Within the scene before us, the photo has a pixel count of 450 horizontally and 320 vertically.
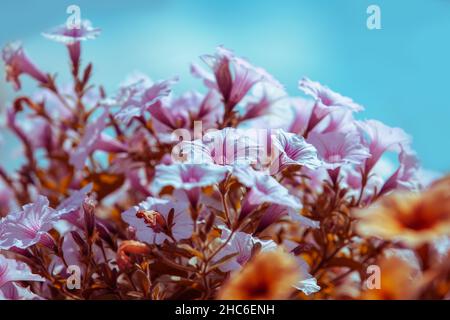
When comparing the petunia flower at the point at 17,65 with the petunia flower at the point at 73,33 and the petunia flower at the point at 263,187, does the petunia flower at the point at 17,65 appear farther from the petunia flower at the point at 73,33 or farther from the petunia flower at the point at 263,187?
the petunia flower at the point at 263,187

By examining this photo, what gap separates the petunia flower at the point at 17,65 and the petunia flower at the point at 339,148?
19.8 inches

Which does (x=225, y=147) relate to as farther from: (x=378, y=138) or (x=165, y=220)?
(x=378, y=138)

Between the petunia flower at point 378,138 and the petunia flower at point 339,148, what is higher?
the petunia flower at point 378,138

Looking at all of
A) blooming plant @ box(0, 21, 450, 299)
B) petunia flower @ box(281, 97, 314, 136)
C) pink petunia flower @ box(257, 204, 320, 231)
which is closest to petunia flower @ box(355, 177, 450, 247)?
blooming plant @ box(0, 21, 450, 299)

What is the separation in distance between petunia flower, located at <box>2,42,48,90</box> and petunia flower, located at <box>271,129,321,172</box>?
52 cm

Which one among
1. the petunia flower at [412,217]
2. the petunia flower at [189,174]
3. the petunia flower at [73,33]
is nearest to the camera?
the petunia flower at [412,217]

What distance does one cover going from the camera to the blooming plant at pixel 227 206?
1.55 ft

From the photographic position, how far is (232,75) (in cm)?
87

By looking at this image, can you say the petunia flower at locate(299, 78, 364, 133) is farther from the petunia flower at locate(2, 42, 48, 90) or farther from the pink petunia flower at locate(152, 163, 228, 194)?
the petunia flower at locate(2, 42, 48, 90)

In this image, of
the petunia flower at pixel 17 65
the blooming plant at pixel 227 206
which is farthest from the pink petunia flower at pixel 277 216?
the petunia flower at pixel 17 65

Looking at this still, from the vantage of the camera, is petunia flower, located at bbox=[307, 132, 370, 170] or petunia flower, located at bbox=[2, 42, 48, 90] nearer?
petunia flower, located at bbox=[307, 132, 370, 170]

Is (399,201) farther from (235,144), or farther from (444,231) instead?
(235,144)

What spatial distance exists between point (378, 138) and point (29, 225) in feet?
1.47

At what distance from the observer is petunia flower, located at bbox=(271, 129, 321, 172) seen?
0.65 m
